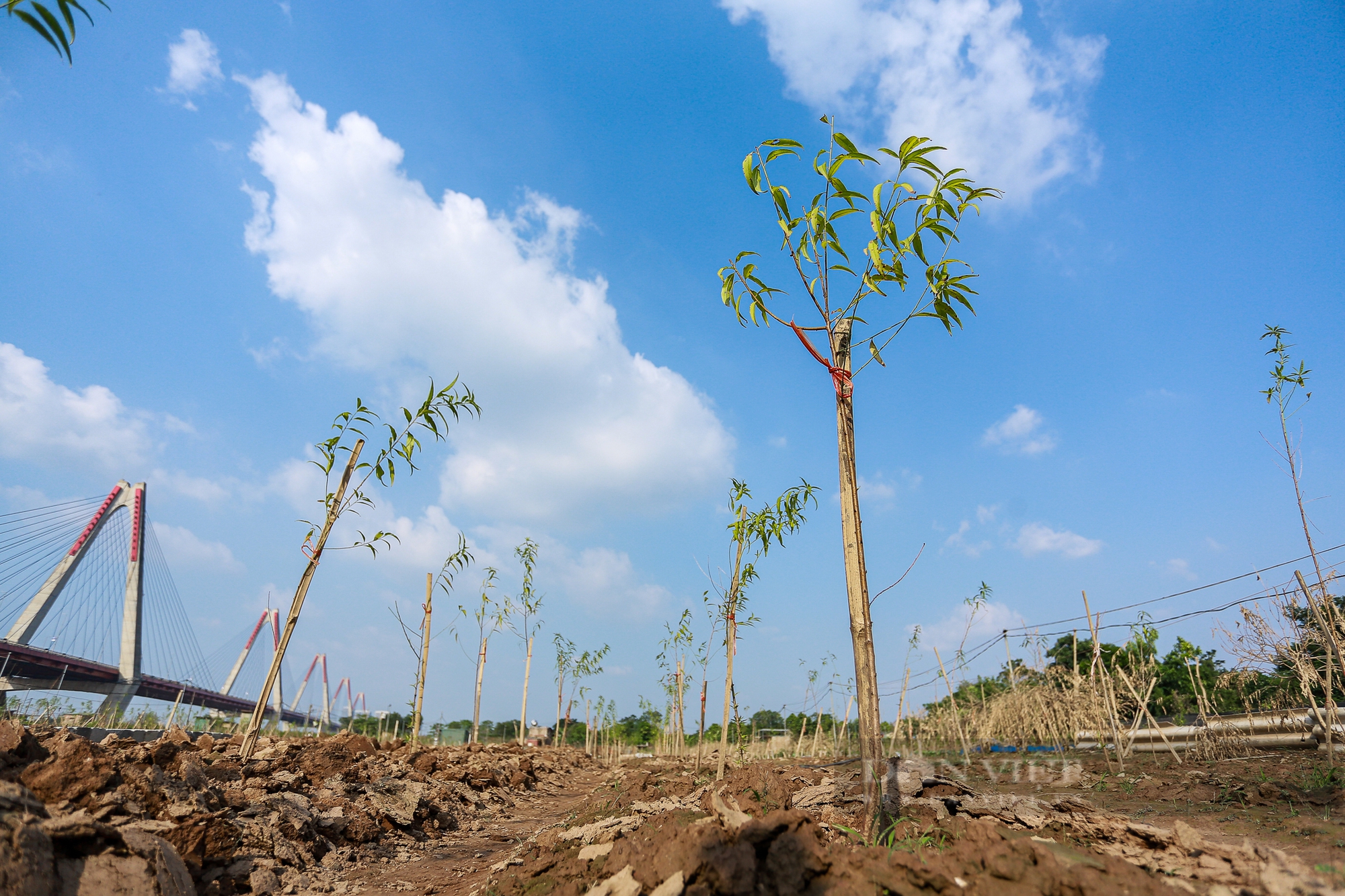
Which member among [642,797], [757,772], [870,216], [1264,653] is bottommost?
[642,797]

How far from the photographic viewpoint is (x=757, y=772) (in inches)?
244

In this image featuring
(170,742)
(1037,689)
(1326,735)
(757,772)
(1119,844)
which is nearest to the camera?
(1119,844)

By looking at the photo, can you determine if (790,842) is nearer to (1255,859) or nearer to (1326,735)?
(1255,859)

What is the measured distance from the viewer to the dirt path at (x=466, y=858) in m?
5.18

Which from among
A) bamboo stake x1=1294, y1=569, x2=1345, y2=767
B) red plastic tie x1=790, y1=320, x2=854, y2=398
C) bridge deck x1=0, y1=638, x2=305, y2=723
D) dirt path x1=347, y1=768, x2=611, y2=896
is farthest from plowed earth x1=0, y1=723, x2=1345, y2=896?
bridge deck x1=0, y1=638, x2=305, y2=723

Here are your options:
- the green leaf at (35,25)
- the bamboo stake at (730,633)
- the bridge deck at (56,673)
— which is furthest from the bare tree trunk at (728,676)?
the bridge deck at (56,673)

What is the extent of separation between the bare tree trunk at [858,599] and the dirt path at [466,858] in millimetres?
3152

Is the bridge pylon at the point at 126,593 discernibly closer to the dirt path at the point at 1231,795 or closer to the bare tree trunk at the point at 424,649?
the bare tree trunk at the point at 424,649

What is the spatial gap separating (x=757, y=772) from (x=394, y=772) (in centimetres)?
511

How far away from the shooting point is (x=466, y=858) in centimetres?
636

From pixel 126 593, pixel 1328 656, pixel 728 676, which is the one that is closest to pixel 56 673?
pixel 126 593

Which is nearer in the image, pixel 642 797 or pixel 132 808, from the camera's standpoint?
pixel 132 808

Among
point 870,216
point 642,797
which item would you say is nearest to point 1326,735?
point 642,797

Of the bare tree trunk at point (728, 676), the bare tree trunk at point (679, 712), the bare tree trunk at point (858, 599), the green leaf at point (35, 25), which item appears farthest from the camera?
the bare tree trunk at point (679, 712)
